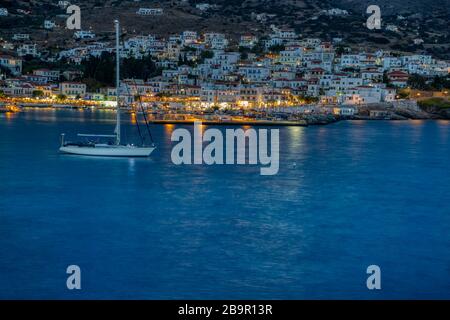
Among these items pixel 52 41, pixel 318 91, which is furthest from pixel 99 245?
pixel 52 41

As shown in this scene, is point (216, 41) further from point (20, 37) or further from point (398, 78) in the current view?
point (20, 37)

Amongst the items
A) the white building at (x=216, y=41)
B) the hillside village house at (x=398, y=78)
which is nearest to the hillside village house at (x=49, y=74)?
the white building at (x=216, y=41)

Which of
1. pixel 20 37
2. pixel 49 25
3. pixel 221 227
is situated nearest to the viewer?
pixel 221 227

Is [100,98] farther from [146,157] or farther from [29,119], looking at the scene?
[146,157]

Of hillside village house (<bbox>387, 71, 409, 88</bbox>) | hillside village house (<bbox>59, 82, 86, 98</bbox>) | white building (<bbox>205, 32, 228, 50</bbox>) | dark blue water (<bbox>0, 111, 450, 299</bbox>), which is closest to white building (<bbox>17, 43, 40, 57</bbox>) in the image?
hillside village house (<bbox>59, 82, 86, 98</bbox>)

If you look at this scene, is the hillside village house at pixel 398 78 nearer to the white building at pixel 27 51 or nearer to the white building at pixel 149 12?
the white building at pixel 27 51

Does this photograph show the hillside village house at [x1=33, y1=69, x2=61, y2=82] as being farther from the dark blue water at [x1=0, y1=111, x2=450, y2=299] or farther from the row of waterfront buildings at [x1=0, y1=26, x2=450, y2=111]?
the dark blue water at [x1=0, y1=111, x2=450, y2=299]

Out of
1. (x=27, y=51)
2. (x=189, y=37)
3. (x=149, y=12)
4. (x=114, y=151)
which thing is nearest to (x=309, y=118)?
(x=114, y=151)
